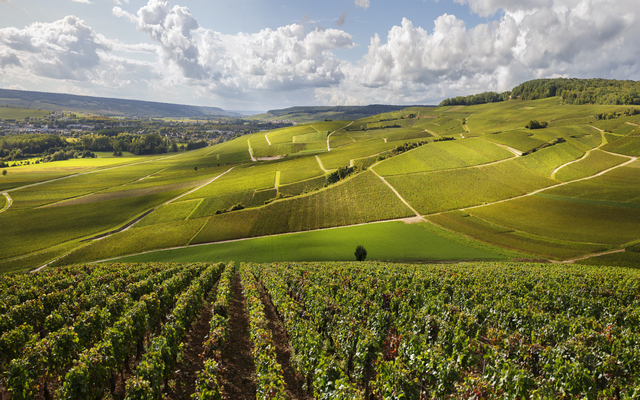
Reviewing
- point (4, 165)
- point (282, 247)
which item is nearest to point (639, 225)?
point (282, 247)

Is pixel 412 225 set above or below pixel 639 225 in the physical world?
Answer: below

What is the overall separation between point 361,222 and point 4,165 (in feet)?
739

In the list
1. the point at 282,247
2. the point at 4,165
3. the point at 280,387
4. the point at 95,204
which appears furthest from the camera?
the point at 4,165

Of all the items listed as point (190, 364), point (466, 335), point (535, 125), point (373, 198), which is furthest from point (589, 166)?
point (190, 364)

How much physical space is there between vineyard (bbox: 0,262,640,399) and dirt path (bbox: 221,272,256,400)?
110 millimetres

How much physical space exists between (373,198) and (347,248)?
106 feet

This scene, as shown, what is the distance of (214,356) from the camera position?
16.8 metres

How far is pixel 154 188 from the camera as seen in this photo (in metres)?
116

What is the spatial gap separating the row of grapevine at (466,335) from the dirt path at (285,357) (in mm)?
1010

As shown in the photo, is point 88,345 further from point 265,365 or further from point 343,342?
point 343,342

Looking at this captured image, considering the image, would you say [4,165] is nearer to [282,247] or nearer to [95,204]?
[95,204]

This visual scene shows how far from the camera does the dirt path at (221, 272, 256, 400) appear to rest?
1559 centimetres

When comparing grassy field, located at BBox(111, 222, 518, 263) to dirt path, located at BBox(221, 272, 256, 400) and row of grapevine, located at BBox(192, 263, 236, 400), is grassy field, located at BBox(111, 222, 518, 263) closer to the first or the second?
dirt path, located at BBox(221, 272, 256, 400)

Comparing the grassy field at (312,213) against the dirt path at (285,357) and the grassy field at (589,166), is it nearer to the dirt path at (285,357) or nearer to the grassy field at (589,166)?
the dirt path at (285,357)
